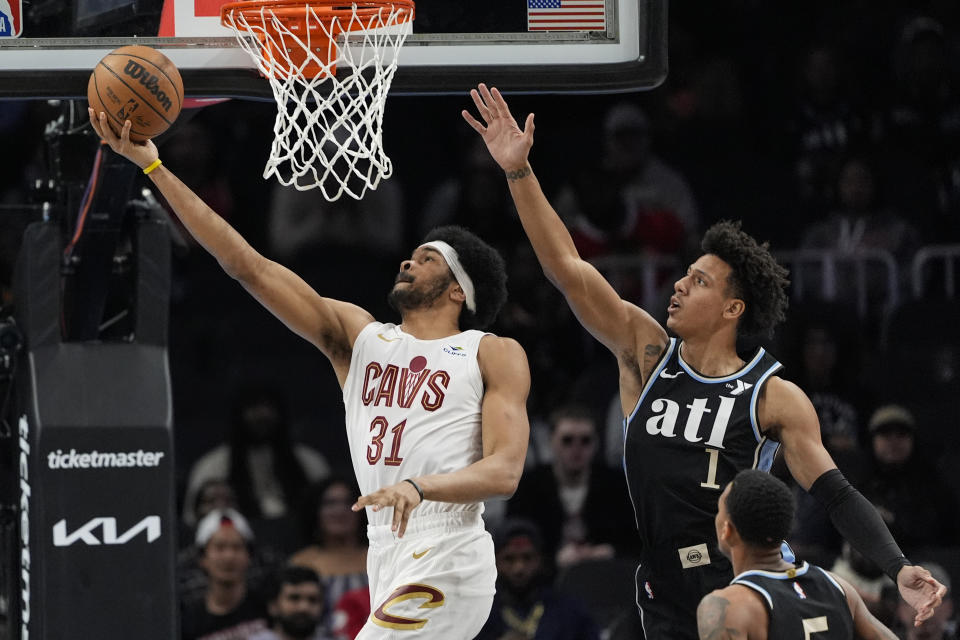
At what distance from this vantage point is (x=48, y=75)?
5723 millimetres

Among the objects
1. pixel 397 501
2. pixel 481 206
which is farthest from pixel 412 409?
pixel 481 206

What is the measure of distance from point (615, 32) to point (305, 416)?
20.3ft

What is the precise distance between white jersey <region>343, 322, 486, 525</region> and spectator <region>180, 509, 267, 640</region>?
10.7 ft

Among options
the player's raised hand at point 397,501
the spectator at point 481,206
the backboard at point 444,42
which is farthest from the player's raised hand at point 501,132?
the spectator at point 481,206

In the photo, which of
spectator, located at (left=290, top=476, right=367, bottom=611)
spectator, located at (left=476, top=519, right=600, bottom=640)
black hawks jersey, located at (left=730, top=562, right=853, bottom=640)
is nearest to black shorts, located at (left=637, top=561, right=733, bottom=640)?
black hawks jersey, located at (left=730, top=562, right=853, bottom=640)

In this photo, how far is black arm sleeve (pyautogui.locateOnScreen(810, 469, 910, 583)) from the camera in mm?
5578

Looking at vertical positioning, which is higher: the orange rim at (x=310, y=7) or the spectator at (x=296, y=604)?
the orange rim at (x=310, y=7)

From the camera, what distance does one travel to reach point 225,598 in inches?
349

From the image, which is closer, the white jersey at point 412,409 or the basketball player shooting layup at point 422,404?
the basketball player shooting layup at point 422,404

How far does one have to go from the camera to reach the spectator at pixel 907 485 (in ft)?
30.0

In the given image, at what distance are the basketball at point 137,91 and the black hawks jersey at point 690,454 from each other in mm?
2048

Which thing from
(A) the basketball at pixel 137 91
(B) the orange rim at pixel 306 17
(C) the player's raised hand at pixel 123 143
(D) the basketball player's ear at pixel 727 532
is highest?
(B) the orange rim at pixel 306 17

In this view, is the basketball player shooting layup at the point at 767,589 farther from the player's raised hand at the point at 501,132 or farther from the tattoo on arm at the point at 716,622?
the player's raised hand at the point at 501,132

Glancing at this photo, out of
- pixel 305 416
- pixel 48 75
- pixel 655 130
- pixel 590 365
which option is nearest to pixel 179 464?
pixel 305 416
